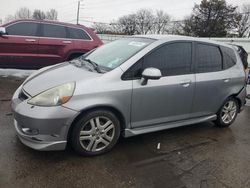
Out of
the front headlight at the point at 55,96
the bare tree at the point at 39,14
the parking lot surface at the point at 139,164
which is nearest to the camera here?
the parking lot surface at the point at 139,164

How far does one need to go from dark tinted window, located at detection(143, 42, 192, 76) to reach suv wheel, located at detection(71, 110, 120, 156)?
0.92 m

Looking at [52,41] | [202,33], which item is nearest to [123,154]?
[52,41]

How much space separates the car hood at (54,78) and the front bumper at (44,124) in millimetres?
266

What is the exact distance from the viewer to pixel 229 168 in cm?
340

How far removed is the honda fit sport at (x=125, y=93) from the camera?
3.08 meters

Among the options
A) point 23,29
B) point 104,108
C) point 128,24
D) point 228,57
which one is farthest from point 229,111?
point 128,24

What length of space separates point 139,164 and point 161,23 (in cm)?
5992

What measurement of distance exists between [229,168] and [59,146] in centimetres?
222

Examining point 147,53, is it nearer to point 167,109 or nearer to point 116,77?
point 116,77

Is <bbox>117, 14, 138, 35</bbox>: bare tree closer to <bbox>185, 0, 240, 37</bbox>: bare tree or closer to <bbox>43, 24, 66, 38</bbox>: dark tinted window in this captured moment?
<bbox>185, 0, 240, 37</bbox>: bare tree

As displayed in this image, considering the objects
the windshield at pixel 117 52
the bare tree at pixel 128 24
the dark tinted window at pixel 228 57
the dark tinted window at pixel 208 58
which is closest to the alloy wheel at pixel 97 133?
the windshield at pixel 117 52

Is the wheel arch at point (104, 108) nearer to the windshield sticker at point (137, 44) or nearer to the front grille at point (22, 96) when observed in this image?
the front grille at point (22, 96)

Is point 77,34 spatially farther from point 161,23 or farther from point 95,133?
point 161,23

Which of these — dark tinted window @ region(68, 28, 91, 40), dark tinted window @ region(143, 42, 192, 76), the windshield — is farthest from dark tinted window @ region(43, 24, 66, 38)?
dark tinted window @ region(143, 42, 192, 76)
